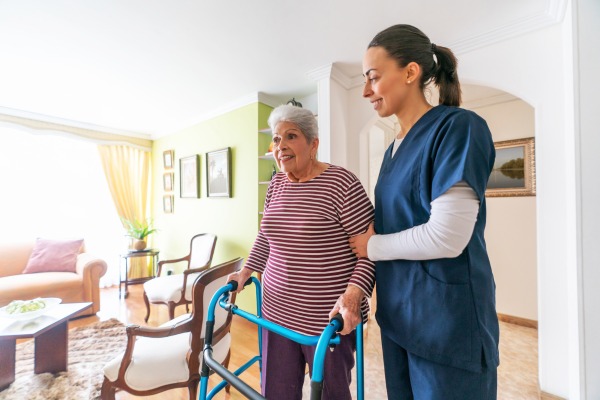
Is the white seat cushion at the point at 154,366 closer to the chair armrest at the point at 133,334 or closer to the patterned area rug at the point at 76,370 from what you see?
the chair armrest at the point at 133,334

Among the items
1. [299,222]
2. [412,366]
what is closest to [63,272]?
[299,222]

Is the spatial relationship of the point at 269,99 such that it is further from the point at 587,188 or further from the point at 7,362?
the point at 7,362

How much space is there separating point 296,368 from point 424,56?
1.20 metres

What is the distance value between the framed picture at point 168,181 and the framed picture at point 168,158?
0.13m

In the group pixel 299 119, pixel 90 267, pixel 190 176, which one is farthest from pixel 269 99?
pixel 90 267

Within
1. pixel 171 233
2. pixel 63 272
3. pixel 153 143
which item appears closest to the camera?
pixel 63 272

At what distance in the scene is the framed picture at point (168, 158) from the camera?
4240 mm

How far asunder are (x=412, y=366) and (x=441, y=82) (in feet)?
2.76

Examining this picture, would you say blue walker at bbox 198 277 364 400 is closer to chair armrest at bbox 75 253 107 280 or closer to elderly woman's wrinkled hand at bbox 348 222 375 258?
elderly woman's wrinkled hand at bbox 348 222 375 258

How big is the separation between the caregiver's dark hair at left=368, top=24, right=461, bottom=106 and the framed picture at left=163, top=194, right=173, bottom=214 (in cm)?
423

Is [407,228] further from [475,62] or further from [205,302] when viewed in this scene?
[475,62]

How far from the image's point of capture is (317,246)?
96 cm

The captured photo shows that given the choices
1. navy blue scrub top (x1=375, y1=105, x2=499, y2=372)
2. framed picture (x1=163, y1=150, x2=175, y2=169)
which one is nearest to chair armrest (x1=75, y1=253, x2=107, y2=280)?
framed picture (x1=163, y1=150, x2=175, y2=169)

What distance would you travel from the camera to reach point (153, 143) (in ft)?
15.5
